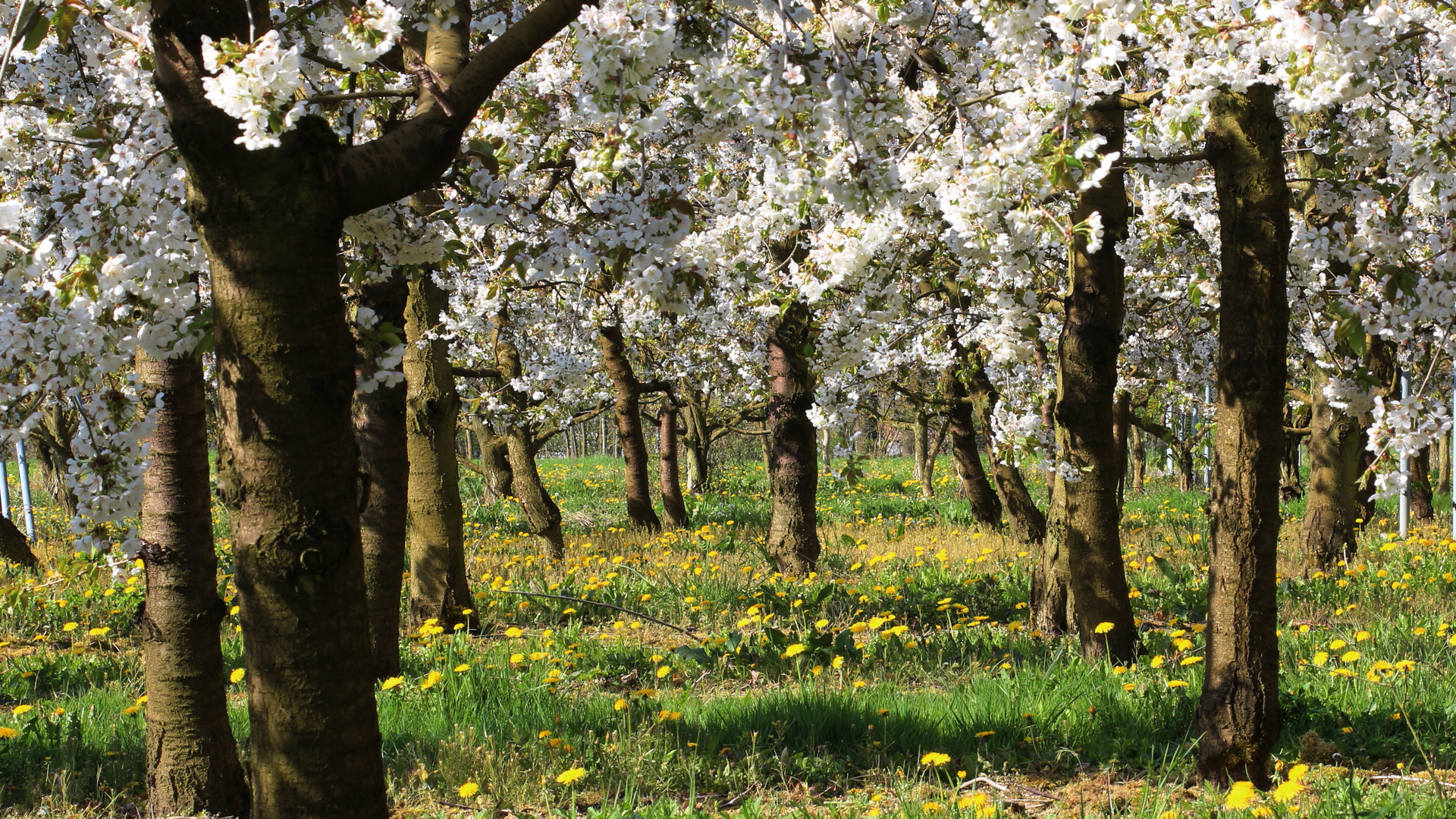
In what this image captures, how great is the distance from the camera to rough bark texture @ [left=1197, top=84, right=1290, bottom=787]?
3.14 m

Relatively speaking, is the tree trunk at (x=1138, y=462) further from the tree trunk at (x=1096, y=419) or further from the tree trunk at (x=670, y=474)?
the tree trunk at (x=1096, y=419)

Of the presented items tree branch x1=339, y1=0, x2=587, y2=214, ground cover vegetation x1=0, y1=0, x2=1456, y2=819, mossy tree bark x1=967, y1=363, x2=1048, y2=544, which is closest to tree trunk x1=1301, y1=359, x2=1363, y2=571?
ground cover vegetation x1=0, y1=0, x2=1456, y2=819

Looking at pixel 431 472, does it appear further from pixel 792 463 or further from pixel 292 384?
pixel 292 384

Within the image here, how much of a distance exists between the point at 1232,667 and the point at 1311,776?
49 cm

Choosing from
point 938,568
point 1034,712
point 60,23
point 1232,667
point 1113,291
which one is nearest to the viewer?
point 60,23

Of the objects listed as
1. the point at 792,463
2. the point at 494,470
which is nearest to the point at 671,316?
the point at 792,463

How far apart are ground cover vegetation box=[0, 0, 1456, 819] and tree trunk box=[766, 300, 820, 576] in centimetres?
157

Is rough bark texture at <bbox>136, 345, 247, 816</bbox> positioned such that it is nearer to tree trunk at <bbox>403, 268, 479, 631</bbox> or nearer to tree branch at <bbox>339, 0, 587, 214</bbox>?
tree branch at <bbox>339, 0, 587, 214</bbox>

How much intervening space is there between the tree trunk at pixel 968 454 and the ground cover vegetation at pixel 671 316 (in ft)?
9.93

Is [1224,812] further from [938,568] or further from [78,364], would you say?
[938,568]

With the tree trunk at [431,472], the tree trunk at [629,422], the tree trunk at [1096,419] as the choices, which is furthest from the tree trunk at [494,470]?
the tree trunk at [1096,419]

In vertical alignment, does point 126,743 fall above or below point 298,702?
below

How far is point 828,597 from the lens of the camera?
6219 mm

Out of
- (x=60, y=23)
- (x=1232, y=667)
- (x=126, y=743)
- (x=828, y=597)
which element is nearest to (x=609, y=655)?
(x=828, y=597)
